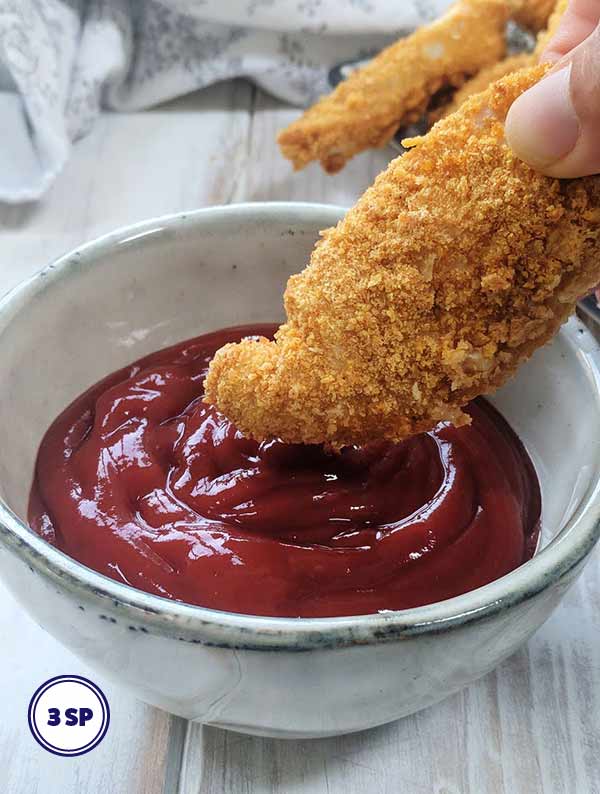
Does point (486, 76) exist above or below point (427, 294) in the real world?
above

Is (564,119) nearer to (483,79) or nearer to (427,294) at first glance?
(427,294)

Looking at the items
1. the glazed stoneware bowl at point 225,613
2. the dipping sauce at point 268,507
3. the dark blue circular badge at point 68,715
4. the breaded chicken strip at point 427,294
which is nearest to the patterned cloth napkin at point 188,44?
the glazed stoneware bowl at point 225,613

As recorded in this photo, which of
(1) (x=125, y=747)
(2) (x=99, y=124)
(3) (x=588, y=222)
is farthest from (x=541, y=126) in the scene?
(2) (x=99, y=124)

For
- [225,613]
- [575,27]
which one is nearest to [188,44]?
[575,27]

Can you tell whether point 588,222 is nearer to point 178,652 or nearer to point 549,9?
point 178,652

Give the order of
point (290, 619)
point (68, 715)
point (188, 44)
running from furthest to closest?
point (188, 44) < point (68, 715) < point (290, 619)

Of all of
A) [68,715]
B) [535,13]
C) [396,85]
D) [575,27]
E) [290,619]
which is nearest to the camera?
[290,619]

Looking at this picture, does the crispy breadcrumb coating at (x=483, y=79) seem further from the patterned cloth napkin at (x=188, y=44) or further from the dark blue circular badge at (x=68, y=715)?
the dark blue circular badge at (x=68, y=715)
